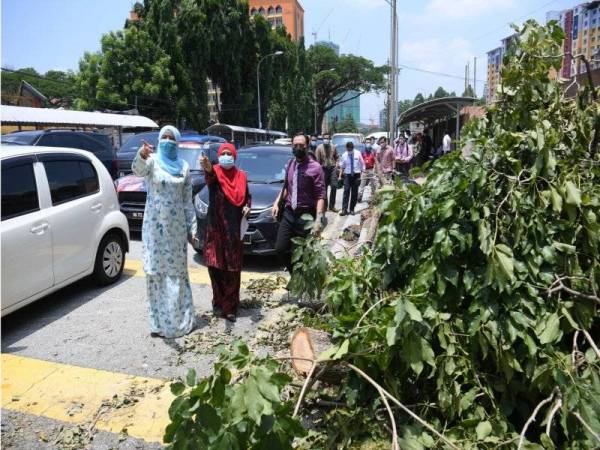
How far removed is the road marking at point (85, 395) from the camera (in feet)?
11.6

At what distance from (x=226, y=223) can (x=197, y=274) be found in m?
1.95

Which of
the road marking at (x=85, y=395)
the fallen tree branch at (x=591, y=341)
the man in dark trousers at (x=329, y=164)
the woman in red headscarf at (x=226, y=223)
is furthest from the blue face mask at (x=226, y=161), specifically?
the man in dark trousers at (x=329, y=164)

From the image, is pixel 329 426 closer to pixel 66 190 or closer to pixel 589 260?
pixel 589 260

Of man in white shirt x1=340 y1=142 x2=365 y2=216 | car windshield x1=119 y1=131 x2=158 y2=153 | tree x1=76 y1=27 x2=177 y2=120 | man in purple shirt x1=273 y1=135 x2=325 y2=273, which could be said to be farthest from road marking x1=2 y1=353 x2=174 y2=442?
tree x1=76 y1=27 x2=177 y2=120

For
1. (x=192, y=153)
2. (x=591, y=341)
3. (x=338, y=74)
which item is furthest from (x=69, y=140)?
(x=338, y=74)

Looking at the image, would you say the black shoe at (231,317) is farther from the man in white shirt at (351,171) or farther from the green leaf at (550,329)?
the man in white shirt at (351,171)

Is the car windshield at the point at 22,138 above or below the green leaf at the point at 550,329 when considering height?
above

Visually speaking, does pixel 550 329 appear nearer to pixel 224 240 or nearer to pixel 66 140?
pixel 224 240

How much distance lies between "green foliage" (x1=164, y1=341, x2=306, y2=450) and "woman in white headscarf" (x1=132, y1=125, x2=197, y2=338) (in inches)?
109

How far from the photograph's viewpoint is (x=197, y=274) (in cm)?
699

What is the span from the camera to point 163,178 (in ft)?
15.5

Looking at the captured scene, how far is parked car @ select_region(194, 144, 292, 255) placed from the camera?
23.6ft

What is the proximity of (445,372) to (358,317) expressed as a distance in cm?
55

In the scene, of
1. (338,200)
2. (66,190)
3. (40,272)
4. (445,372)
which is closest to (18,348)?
(40,272)
